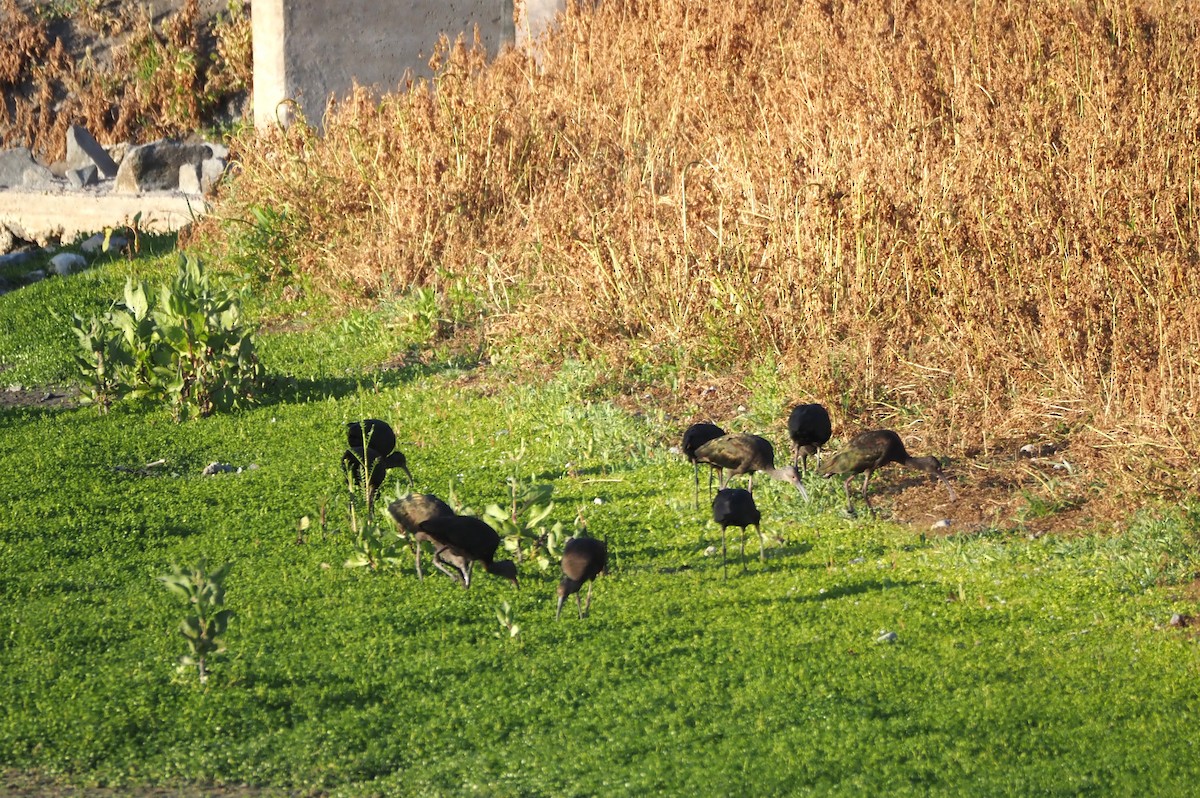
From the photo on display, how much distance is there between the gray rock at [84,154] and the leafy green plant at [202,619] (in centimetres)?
1602

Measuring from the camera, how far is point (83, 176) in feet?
62.8

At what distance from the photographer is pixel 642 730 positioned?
15.1 feet

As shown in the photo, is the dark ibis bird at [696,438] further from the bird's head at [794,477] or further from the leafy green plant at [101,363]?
the leafy green plant at [101,363]

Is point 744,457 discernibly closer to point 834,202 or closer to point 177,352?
point 834,202

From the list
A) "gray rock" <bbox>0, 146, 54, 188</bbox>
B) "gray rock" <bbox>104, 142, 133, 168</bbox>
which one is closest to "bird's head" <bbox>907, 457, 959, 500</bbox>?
"gray rock" <bbox>0, 146, 54, 188</bbox>

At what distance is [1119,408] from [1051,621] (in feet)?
5.57

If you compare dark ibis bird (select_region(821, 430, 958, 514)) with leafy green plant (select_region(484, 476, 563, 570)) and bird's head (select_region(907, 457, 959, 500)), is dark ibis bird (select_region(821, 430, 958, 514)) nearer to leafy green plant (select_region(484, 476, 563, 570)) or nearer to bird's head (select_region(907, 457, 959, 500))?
bird's head (select_region(907, 457, 959, 500))

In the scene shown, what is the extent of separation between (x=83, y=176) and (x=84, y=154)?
828mm

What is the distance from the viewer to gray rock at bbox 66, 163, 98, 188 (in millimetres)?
18953

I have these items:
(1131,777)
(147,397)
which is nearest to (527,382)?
(147,397)

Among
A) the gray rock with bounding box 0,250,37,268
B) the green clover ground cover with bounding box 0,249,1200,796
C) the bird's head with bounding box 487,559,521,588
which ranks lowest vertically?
the gray rock with bounding box 0,250,37,268

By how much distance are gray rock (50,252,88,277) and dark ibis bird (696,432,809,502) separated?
9.86 meters

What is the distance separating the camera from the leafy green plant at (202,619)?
4859 millimetres

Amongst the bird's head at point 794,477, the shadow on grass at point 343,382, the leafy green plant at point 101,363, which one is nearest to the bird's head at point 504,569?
the bird's head at point 794,477
